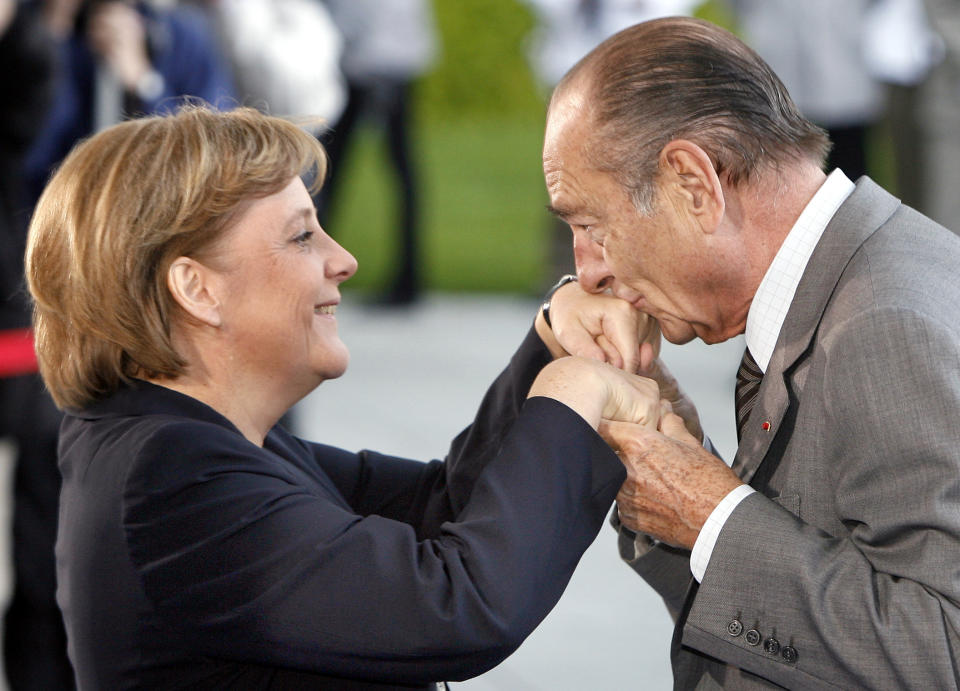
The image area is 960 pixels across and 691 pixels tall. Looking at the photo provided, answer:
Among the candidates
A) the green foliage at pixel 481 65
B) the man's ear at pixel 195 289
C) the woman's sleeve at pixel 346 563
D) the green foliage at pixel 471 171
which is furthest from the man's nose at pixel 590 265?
the green foliage at pixel 481 65

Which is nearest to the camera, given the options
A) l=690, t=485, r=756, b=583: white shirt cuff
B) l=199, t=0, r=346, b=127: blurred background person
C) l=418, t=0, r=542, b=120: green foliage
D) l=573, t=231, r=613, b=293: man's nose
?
l=690, t=485, r=756, b=583: white shirt cuff

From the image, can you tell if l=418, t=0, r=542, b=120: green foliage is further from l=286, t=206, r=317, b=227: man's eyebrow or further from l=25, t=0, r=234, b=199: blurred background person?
l=286, t=206, r=317, b=227: man's eyebrow

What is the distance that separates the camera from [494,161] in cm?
1483

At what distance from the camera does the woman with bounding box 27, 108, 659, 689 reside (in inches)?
67.6

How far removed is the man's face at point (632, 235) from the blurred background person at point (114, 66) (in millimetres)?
2398

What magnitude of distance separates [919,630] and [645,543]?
2.03 ft

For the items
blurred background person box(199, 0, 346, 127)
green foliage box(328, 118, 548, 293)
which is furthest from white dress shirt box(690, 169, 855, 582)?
green foliage box(328, 118, 548, 293)

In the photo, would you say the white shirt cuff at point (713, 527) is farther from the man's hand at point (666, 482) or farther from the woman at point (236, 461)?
the woman at point (236, 461)

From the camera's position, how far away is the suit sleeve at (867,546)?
165cm

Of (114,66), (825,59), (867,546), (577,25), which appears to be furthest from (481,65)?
(867,546)

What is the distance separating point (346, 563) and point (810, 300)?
28.4 inches

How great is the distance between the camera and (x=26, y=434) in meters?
3.56

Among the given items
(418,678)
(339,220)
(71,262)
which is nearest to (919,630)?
(418,678)

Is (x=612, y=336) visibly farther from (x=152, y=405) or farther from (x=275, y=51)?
(x=275, y=51)
